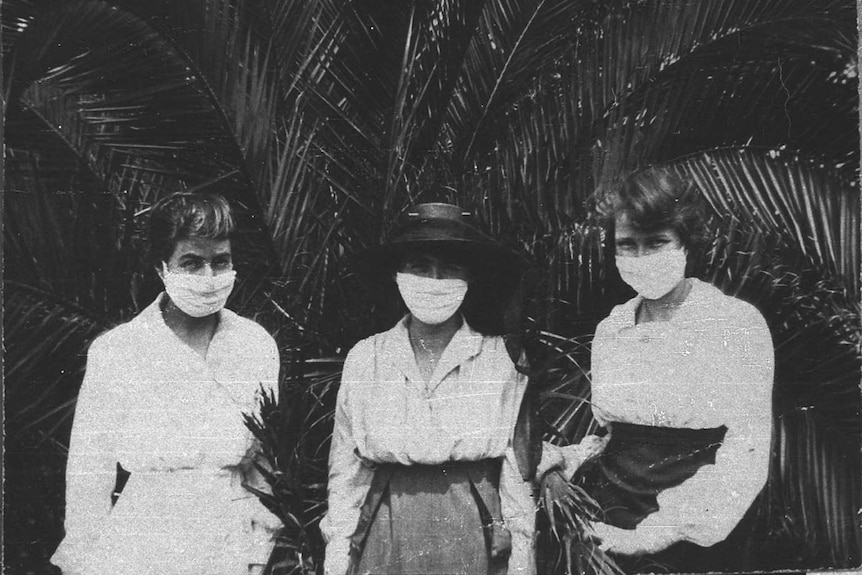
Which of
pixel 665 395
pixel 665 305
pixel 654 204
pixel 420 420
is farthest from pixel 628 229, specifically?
pixel 420 420

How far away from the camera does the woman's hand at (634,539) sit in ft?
9.72

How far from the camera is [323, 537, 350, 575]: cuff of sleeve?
9.42ft

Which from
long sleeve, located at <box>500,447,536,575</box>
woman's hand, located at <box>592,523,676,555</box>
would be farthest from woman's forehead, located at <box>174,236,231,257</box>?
woman's hand, located at <box>592,523,676,555</box>

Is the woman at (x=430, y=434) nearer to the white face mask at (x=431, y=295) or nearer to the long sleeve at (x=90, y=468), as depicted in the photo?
the white face mask at (x=431, y=295)

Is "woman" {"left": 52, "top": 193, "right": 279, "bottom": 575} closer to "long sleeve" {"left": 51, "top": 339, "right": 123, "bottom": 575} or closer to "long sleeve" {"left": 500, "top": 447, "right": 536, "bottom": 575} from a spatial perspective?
"long sleeve" {"left": 51, "top": 339, "right": 123, "bottom": 575}

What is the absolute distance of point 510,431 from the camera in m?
2.90

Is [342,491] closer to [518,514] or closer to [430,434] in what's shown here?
[430,434]

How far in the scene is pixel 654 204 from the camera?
2965mm

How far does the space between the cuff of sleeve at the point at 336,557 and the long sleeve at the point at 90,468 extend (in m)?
0.74

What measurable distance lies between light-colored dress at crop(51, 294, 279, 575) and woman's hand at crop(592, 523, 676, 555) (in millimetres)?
1145

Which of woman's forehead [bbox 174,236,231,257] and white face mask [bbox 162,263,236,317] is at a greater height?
woman's forehead [bbox 174,236,231,257]

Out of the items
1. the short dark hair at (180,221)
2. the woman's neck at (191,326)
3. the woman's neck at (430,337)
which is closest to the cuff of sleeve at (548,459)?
the woman's neck at (430,337)

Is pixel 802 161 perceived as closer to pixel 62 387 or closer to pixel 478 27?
pixel 478 27

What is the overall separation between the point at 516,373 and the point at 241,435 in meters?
0.94
